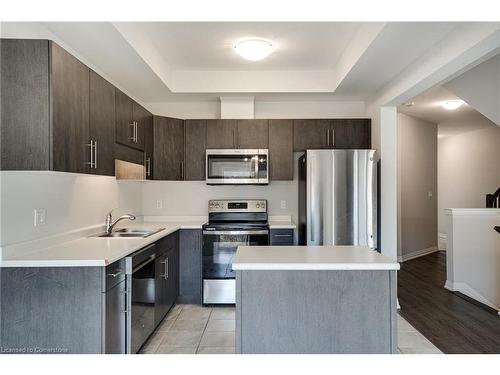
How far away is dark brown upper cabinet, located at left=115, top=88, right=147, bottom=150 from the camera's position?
2.59 m

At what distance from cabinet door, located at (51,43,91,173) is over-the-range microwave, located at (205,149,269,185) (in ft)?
5.79

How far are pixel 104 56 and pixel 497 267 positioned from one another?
4.43m

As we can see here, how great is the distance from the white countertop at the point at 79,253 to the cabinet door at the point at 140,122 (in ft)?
3.25

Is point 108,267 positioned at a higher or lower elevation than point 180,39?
lower

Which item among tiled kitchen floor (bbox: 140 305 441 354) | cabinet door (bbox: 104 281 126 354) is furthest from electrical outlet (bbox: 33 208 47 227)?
tiled kitchen floor (bbox: 140 305 441 354)

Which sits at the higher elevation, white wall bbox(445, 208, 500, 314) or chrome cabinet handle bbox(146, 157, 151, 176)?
chrome cabinet handle bbox(146, 157, 151, 176)

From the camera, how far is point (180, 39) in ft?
9.30

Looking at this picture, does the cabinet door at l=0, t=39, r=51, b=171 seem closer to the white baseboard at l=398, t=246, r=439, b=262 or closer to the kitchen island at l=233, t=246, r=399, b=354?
the kitchen island at l=233, t=246, r=399, b=354

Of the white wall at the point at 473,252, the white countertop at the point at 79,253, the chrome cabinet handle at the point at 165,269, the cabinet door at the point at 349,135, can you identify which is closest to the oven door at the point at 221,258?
the chrome cabinet handle at the point at 165,269

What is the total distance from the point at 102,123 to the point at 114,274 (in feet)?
3.33
